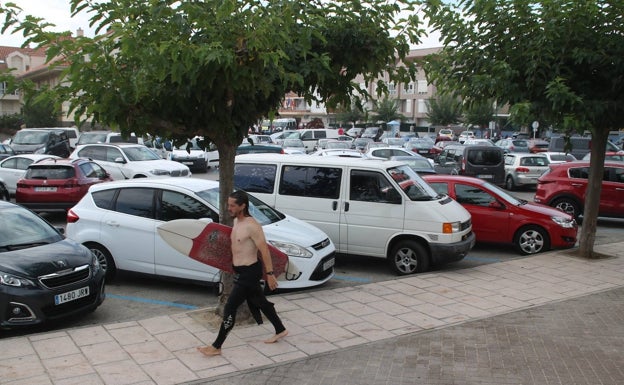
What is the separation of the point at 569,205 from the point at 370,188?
729 cm

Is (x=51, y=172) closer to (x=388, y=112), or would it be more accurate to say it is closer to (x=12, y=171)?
(x=12, y=171)

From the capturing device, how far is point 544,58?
9.68 meters

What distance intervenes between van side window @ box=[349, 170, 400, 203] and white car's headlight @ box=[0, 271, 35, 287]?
5177 mm

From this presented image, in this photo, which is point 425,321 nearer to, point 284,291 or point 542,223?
point 284,291

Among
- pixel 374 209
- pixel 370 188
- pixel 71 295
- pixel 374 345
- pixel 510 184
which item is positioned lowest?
pixel 374 345

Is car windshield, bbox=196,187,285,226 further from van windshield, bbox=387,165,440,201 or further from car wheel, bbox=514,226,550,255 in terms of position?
car wheel, bbox=514,226,550,255

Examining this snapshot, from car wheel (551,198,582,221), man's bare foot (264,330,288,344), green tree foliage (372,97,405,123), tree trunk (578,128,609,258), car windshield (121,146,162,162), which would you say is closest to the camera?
man's bare foot (264,330,288,344)

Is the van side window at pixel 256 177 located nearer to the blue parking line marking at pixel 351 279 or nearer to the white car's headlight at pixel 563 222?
the blue parking line marking at pixel 351 279

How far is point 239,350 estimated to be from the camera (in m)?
6.06

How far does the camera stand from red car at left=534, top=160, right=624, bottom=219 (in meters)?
14.2

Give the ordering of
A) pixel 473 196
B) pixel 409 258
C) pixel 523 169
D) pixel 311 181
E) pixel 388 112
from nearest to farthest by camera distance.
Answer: pixel 409 258
pixel 311 181
pixel 473 196
pixel 523 169
pixel 388 112

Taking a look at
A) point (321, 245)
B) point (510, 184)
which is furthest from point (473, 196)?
point (510, 184)

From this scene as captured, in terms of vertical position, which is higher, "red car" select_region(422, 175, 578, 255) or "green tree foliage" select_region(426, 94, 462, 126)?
"green tree foliage" select_region(426, 94, 462, 126)

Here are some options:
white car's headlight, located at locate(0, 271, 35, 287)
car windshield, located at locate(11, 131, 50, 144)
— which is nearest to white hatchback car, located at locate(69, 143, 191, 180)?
car windshield, located at locate(11, 131, 50, 144)
